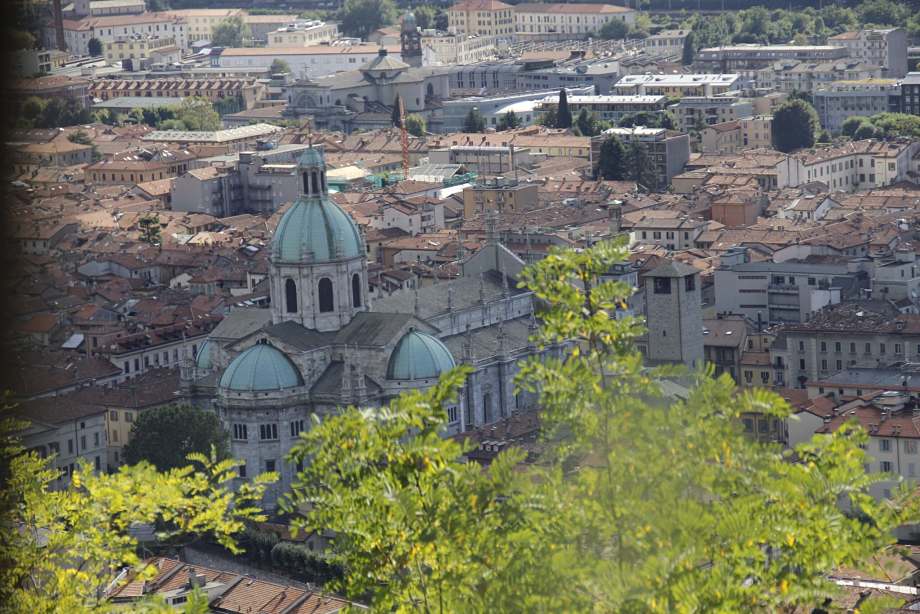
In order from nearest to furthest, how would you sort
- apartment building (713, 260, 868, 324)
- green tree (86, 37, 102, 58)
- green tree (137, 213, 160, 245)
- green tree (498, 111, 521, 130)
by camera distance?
→ apartment building (713, 260, 868, 324)
green tree (137, 213, 160, 245)
green tree (498, 111, 521, 130)
green tree (86, 37, 102, 58)

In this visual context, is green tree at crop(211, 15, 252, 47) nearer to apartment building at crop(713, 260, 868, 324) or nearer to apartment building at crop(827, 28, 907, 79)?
apartment building at crop(827, 28, 907, 79)

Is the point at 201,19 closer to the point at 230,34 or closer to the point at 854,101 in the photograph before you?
the point at 230,34

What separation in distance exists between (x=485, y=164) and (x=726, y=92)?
730 inches

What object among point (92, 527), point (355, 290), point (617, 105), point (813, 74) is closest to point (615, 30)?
point (813, 74)

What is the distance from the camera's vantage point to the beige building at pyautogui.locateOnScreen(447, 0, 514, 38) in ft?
483

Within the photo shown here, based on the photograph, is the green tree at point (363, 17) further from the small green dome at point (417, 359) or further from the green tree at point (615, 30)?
the small green dome at point (417, 359)

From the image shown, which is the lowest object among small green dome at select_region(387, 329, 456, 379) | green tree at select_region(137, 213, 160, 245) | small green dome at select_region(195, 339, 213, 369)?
green tree at select_region(137, 213, 160, 245)

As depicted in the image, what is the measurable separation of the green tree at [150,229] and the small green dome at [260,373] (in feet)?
103

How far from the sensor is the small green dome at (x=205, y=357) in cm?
4653

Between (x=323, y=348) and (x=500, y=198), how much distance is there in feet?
107

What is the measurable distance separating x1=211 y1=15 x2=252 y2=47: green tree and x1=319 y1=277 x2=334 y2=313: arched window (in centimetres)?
10382

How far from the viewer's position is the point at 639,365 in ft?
52.5

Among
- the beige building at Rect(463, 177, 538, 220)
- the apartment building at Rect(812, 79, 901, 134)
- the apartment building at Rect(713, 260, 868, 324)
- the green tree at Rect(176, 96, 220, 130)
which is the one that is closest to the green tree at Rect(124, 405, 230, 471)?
the apartment building at Rect(713, 260, 868, 324)

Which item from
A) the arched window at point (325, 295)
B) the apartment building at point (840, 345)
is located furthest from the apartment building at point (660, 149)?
the arched window at point (325, 295)
